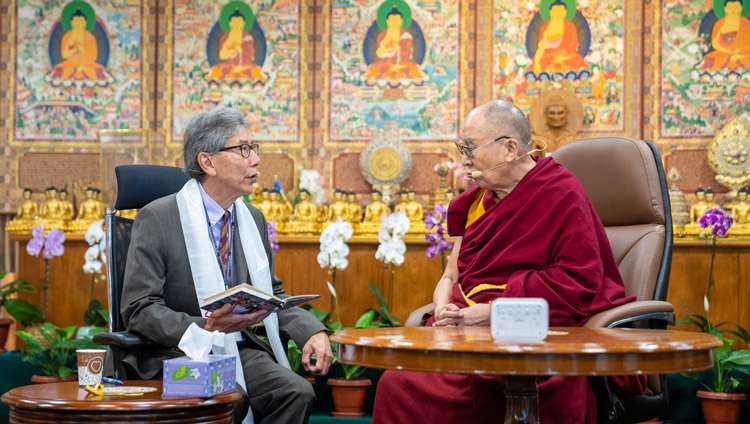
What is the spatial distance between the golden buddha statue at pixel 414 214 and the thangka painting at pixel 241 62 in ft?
4.20

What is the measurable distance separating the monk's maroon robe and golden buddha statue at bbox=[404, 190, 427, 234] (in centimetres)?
318

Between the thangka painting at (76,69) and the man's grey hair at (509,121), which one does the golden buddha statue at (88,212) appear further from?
the man's grey hair at (509,121)

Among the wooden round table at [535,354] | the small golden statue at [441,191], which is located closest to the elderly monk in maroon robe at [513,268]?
the wooden round table at [535,354]

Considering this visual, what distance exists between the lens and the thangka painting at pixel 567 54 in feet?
23.6

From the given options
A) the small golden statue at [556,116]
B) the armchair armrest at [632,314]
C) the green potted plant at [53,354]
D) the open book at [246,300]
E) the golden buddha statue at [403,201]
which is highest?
the small golden statue at [556,116]

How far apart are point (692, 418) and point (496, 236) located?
1.80 metres

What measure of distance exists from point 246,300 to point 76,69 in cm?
576

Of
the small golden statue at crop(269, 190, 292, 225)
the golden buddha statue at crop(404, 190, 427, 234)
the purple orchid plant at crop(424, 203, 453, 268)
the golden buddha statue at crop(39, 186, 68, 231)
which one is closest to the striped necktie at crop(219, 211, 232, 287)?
the purple orchid plant at crop(424, 203, 453, 268)

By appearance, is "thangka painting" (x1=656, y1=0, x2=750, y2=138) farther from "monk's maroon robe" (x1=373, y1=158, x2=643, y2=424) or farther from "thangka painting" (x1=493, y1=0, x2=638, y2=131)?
"monk's maroon robe" (x1=373, y1=158, x2=643, y2=424)

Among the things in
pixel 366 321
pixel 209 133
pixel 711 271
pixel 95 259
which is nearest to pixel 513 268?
pixel 209 133

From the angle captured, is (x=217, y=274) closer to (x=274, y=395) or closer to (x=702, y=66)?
(x=274, y=395)

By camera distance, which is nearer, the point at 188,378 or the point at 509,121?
the point at 188,378

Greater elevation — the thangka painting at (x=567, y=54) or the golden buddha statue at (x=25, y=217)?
the thangka painting at (x=567, y=54)

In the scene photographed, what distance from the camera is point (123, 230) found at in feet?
10.4
